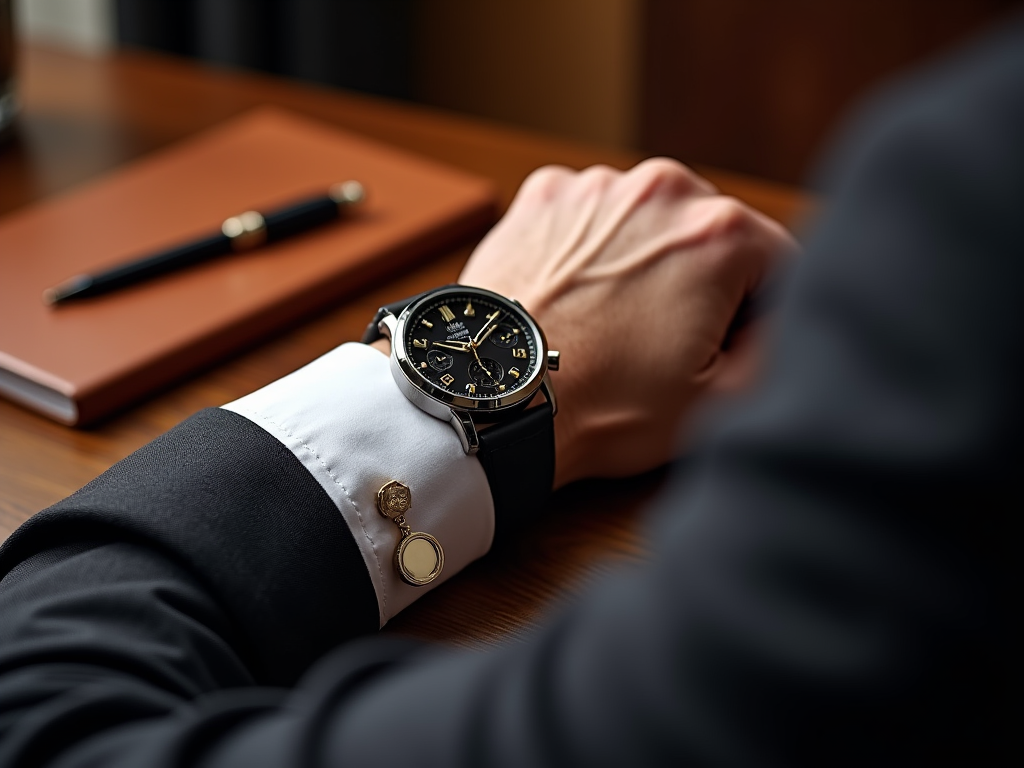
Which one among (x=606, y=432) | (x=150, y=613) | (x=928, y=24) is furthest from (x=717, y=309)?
(x=928, y=24)

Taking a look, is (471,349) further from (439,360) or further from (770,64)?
(770,64)

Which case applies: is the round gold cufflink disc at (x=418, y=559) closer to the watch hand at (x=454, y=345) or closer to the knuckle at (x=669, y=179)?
the watch hand at (x=454, y=345)

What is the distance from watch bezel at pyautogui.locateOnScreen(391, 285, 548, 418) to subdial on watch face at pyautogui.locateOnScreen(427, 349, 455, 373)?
13 mm

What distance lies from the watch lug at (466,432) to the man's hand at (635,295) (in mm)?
71

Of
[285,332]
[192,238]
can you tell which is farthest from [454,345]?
[192,238]

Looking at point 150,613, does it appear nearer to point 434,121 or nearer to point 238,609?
point 238,609

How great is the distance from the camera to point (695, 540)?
0.88 ft

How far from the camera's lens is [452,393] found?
61cm

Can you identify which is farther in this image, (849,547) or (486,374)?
(486,374)

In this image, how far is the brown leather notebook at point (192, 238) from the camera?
765 mm

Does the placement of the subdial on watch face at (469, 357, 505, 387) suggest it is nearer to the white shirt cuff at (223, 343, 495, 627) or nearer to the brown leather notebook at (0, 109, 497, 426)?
the white shirt cuff at (223, 343, 495, 627)

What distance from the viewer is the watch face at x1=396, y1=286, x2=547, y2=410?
2.03 feet

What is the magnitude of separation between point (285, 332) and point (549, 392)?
30 cm

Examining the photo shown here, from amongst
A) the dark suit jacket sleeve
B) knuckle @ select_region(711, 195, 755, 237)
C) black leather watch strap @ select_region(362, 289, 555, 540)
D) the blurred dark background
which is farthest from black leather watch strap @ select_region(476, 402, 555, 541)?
the blurred dark background
